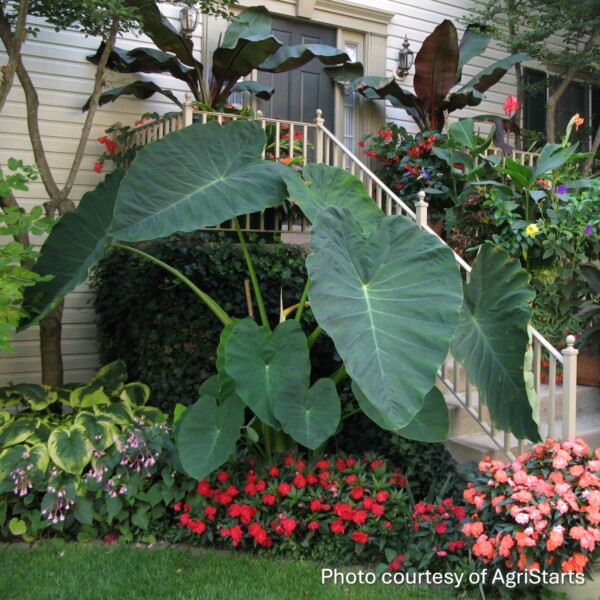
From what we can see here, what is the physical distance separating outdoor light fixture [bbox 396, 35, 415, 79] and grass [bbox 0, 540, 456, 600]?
18.7ft

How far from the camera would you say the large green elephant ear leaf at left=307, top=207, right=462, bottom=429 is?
105 inches

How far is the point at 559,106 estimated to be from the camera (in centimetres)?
929

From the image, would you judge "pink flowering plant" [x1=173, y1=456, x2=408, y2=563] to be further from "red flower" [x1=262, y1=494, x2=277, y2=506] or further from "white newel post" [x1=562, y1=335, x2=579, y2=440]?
"white newel post" [x1=562, y1=335, x2=579, y2=440]

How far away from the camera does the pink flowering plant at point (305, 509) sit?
11.3ft

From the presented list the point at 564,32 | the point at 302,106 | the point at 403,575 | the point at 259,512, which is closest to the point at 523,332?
the point at 403,575

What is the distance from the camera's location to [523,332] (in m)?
3.38

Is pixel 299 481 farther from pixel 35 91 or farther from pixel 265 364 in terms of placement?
pixel 35 91

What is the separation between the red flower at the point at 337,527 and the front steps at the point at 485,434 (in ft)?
3.39

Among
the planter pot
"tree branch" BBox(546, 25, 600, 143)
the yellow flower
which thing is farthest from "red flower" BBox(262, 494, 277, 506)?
"tree branch" BBox(546, 25, 600, 143)

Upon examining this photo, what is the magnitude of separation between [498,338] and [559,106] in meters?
7.00

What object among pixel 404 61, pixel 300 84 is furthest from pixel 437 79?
pixel 300 84

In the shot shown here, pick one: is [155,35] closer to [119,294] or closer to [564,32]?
[119,294]

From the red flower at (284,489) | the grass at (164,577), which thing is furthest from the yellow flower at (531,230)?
the grass at (164,577)

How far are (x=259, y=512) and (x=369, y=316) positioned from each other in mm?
1379
